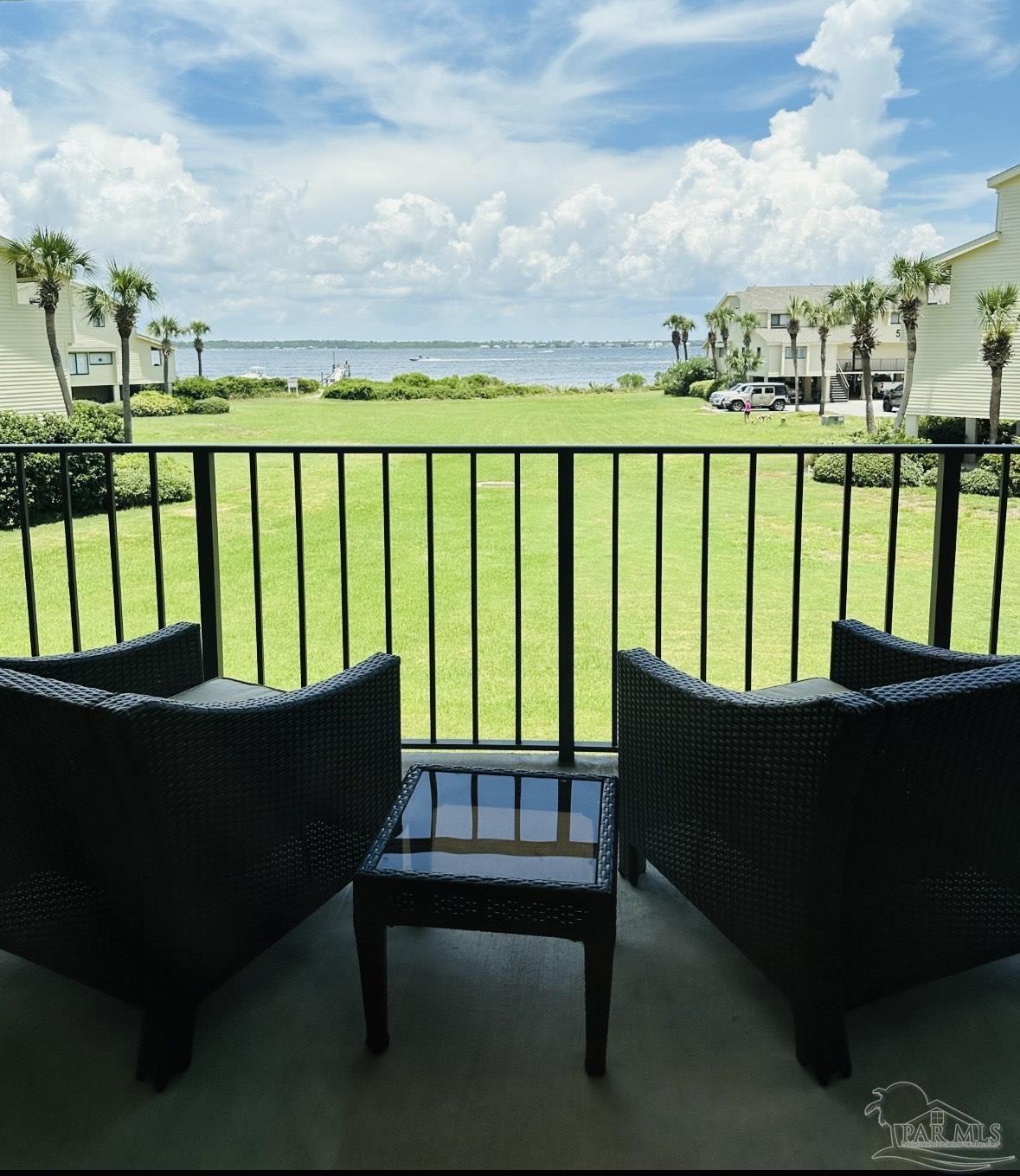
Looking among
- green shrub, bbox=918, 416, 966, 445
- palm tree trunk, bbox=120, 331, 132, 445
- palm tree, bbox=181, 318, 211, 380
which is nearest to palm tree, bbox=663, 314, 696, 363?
palm tree, bbox=181, 318, 211, 380

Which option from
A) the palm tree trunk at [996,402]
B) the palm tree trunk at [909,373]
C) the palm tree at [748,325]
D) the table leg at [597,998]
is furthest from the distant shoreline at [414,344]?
the table leg at [597,998]

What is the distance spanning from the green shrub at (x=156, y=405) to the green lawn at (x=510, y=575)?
537 cm

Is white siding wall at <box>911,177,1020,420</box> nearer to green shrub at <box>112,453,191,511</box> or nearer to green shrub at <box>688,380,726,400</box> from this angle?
green shrub at <box>688,380,726,400</box>

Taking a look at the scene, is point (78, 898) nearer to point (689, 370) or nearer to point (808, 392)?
point (808, 392)

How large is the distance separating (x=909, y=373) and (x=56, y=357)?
81.8 ft


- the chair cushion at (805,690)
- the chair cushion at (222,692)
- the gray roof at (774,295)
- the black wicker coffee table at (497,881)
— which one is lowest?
the black wicker coffee table at (497,881)

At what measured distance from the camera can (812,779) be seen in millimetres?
1498

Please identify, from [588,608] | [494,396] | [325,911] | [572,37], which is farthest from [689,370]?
[325,911]

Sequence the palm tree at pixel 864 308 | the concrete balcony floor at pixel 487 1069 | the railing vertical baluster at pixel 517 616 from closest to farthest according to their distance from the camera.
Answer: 1. the concrete balcony floor at pixel 487 1069
2. the railing vertical baluster at pixel 517 616
3. the palm tree at pixel 864 308

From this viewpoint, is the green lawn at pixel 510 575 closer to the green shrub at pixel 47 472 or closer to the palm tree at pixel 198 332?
the green shrub at pixel 47 472

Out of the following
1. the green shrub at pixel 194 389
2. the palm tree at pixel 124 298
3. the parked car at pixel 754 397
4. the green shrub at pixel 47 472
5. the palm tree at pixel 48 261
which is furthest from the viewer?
the parked car at pixel 754 397

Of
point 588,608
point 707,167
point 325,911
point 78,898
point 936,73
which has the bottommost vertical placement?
point 588,608

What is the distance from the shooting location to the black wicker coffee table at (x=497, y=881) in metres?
1.55

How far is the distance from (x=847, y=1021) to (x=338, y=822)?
96 cm
